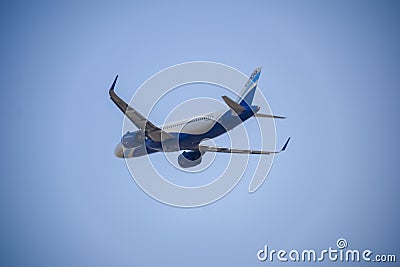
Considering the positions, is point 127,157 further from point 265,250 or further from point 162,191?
point 265,250

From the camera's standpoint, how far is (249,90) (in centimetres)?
4691

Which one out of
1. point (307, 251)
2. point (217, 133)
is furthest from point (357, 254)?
point (217, 133)

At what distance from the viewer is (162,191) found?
47.3 meters

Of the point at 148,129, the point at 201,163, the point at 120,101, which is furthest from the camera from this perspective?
the point at 201,163

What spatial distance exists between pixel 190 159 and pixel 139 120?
354 inches

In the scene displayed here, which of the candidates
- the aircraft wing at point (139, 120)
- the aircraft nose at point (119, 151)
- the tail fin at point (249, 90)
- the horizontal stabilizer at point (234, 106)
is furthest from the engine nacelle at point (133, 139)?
the tail fin at point (249, 90)

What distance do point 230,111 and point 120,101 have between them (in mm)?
8842

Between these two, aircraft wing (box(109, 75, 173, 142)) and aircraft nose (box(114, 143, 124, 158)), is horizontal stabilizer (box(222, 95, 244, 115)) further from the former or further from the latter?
aircraft nose (box(114, 143, 124, 158))

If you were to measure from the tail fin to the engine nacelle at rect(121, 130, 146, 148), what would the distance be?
327 inches

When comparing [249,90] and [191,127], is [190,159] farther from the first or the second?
[249,90]

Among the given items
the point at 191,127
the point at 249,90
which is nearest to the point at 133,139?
the point at 191,127

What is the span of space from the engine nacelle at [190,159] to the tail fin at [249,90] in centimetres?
699

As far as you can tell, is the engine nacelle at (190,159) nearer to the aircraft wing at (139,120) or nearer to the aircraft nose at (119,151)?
the aircraft wing at (139,120)

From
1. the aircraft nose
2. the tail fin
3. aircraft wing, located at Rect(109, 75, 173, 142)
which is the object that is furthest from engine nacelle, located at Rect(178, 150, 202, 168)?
the tail fin
